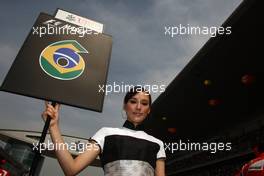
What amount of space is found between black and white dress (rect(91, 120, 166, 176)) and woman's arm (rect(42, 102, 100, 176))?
0.17 ft

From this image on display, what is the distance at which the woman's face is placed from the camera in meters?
1.58

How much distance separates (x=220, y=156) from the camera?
12812 millimetres

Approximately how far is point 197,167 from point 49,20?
1420cm

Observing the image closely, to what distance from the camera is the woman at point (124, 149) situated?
1331 millimetres

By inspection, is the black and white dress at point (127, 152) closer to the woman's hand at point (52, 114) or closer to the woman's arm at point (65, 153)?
the woman's arm at point (65, 153)

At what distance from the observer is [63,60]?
1.75 m
